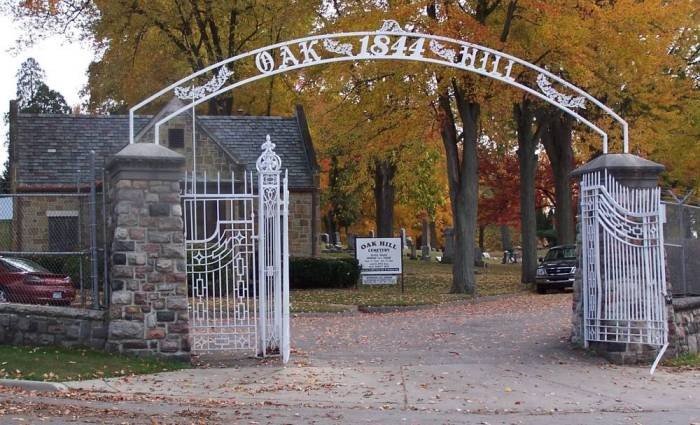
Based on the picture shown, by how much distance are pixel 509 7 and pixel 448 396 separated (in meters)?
16.1

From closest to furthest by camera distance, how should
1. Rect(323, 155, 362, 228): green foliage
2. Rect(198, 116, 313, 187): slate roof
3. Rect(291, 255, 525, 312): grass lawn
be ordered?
Rect(291, 255, 525, 312): grass lawn, Rect(198, 116, 313, 187): slate roof, Rect(323, 155, 362, 228): green foliage

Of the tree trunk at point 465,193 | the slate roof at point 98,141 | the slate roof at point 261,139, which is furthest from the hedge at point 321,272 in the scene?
the slate roof at point 261,139

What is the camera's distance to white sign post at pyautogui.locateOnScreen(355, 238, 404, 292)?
28094 millimetres

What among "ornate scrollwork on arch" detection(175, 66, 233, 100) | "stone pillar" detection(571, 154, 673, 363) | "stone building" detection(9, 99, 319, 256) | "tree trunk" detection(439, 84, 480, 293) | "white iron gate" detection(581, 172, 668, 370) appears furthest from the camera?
"stone building" detection(9, 99, 319, 256)

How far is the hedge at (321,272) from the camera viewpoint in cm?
2880

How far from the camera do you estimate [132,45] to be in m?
34.0

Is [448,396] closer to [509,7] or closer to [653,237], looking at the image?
[653,237]

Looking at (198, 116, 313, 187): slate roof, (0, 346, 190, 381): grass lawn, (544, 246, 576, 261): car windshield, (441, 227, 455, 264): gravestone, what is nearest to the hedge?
(198, 116, 313, 187): slate roof

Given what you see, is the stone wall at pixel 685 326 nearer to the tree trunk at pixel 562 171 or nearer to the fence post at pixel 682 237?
the fence post at pixel 682 237

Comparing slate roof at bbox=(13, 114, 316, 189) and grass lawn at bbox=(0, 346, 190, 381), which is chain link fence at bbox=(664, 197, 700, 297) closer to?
grass lawn at bbox=(0, 346, 190, 381)

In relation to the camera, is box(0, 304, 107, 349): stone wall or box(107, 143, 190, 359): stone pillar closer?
box(107, 143, 190, 359): stone pillar

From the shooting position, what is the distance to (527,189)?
32.2m

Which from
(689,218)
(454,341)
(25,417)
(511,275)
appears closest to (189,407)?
(25,417)

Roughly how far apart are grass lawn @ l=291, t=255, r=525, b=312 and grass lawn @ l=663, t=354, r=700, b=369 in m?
9.71
